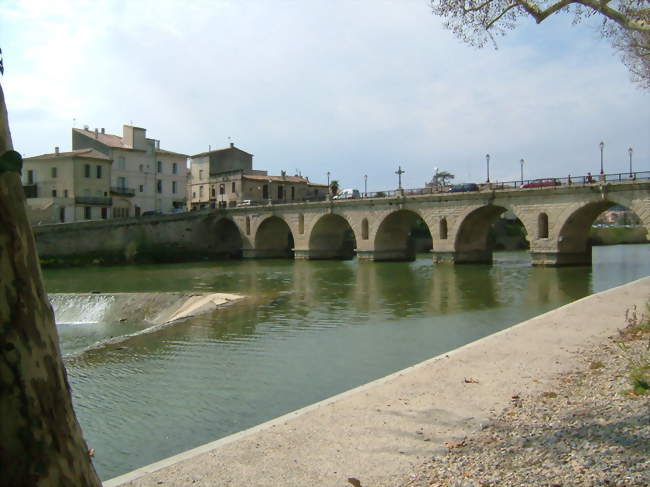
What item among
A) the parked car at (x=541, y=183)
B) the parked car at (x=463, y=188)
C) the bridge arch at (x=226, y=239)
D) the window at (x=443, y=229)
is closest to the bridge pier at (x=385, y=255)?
the window at (x=443, y=229)

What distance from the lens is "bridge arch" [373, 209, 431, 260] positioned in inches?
2008

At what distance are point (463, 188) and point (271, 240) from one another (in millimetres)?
23480

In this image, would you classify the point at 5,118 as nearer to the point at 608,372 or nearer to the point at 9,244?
the point at 9,244

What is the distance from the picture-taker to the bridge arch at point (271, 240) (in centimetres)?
6119

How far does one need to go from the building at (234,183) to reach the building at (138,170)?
5353 millimetres

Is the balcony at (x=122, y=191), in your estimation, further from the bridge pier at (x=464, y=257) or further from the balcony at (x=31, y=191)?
the bridge pier at (x=464, y=257)

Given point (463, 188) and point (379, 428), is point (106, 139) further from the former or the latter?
point (379, 428)

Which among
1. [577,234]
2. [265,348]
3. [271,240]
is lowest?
[265,348]

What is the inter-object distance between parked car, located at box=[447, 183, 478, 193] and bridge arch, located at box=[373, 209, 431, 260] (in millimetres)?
3748

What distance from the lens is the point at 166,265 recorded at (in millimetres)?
51406

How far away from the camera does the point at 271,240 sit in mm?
63156

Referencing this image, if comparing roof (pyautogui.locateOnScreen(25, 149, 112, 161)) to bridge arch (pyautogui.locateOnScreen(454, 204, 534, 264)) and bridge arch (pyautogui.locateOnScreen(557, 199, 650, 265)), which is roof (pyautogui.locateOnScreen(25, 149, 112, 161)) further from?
bridge arch (pyautogui.locateOnScreen(557, 199, 650, 265))

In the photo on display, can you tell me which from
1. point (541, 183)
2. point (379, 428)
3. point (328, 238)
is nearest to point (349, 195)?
point (328, 238)

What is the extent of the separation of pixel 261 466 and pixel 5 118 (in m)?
4.55
